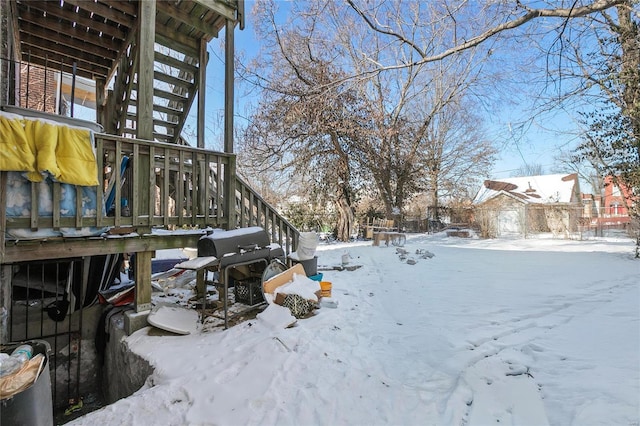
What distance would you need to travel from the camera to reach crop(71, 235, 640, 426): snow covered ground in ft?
6.78

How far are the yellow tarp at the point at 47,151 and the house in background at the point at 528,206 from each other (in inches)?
620

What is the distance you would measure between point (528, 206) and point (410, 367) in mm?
15803

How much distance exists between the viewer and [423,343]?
3.17 metres

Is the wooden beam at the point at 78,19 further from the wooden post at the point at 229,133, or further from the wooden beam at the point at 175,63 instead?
the wooden post at the point at 229,133

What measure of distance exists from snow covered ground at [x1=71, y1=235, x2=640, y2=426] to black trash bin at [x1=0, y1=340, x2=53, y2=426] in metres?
0.50

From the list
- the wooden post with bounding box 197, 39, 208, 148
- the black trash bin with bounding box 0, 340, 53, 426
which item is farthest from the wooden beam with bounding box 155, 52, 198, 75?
the black trash bin with bounding box 0, 340, 53, 426

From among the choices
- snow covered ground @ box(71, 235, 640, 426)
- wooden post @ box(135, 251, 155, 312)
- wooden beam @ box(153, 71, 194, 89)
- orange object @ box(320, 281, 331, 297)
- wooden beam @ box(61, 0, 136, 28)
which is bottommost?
snow covered ground @ box(71, 235, 640, 426)

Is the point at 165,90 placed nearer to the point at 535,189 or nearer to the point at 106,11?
the point at 106,11

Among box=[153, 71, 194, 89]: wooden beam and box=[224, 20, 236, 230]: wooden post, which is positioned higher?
box=[153, 71, 194, 89]: wooden beam

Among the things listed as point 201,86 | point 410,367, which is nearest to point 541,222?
point 410,367

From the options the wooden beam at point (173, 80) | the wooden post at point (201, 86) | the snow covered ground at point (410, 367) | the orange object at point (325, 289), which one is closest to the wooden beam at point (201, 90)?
the wooden post at point (201, 86)

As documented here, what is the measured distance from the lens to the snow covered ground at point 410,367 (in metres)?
2.07

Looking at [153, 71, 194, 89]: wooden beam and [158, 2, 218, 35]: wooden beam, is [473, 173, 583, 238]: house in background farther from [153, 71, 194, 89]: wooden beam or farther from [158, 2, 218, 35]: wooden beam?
[158, 2, 218, 35]: wooden beam

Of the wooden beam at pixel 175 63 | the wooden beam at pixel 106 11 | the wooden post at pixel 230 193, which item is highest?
the wooden beam at pixel 106 11
